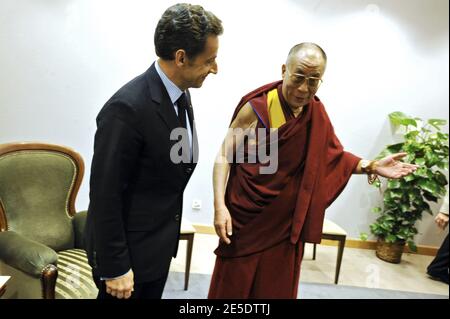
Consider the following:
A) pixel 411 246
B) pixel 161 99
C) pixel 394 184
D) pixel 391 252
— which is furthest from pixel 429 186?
pixel 161 99

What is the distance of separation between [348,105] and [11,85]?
135 centimetres

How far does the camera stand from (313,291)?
6.84 feet

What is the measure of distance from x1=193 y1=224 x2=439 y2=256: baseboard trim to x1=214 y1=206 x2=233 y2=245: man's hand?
0.35 metres

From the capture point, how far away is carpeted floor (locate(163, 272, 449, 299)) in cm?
185

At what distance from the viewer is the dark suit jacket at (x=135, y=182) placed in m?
0.83

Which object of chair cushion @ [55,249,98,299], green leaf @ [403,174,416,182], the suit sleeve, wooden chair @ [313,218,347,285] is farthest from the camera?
green leaf @ [403,174,416,182]

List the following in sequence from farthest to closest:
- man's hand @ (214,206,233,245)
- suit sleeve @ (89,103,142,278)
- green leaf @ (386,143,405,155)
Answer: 1. green leaf @ (386,143,405,155)
2. man's hand @ (214,206,233,245)
3. suit sleeve @ (89,103,142,278)

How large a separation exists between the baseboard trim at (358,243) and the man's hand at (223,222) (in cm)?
35

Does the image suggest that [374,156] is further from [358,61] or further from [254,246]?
[254,246]

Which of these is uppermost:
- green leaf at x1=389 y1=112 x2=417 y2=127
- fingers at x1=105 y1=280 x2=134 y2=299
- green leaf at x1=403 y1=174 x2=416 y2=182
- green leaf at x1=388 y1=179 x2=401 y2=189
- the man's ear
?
the man's ear

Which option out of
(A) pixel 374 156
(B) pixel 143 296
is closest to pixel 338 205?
(A) pixel 374 156

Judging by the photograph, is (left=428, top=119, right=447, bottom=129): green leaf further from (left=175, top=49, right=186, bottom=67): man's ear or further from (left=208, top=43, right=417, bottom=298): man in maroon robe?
(left=175, top=49, right=186, bottom=67): man's ear

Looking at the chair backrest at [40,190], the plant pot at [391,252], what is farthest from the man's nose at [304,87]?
the plant pot at [391,252]

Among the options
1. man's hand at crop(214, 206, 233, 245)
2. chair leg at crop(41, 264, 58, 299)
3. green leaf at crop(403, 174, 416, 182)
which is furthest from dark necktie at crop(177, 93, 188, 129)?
green leaf at crop(403, 174, 416, 182)
